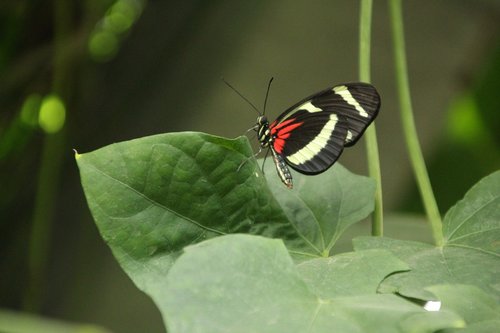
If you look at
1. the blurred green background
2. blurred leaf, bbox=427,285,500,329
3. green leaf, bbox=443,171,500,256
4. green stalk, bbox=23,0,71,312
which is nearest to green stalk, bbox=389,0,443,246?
green leaf, bbox=443,171,500,256

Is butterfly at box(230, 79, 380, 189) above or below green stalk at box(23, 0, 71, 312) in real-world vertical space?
above

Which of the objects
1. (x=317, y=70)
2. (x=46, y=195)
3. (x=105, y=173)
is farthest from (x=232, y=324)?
(x=46, y=195)

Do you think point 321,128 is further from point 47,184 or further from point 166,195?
point 47,184

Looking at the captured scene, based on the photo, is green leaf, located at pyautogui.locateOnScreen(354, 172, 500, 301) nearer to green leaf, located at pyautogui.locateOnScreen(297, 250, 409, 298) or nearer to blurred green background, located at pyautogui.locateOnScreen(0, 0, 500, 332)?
green leaf, located at pyautogui.locateOnScreen(297, 250, 409, 298)

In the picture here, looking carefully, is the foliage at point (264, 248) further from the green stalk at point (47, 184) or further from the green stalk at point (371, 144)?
the green stalk at point (47, 184)

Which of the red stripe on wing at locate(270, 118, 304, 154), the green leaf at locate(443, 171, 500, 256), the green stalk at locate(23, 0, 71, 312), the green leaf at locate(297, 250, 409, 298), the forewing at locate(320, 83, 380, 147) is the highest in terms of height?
the forewing at locate(320, 83, 380, 147)

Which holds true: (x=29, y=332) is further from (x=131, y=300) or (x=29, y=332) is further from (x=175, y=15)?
(x=175, y=15)

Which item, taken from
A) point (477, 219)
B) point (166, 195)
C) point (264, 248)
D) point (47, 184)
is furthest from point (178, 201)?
point (47, 184)

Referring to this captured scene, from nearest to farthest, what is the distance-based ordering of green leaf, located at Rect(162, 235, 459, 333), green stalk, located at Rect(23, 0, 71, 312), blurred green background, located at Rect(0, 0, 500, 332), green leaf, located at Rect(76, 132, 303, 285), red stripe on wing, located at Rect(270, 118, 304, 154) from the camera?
green leaf, located at Rect(162, 235, 459, 333), green leaf, located at Rect(76, 132, 303, 285), red stripe on wing, located at Rect(270, 118, 304, 154), blurred green background, located at Rect(0, 0, 500, 332), green stalk, located at Rect(23, 0, 71, 312)
